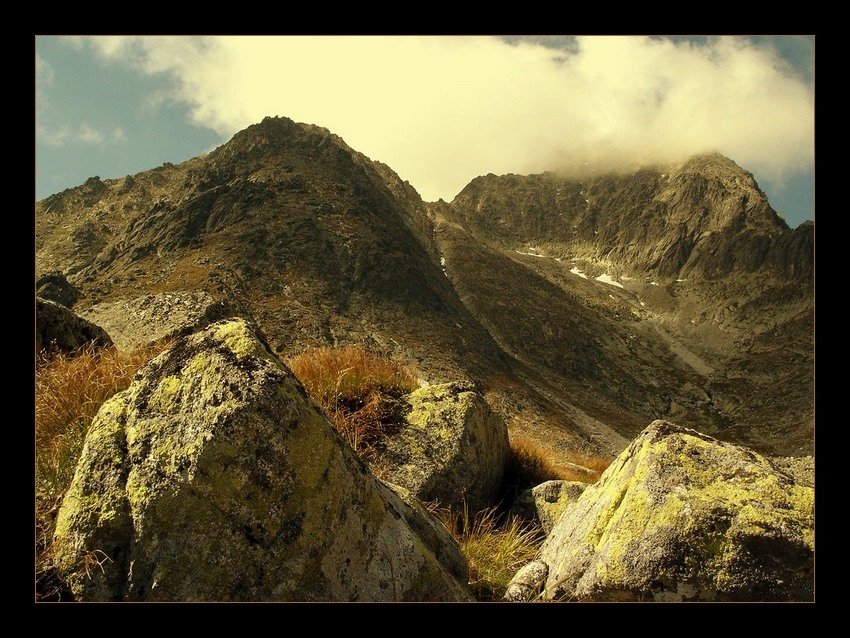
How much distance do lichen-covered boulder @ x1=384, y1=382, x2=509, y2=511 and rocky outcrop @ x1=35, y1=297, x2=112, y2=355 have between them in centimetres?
452

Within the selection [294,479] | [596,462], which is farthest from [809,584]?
[596,462]

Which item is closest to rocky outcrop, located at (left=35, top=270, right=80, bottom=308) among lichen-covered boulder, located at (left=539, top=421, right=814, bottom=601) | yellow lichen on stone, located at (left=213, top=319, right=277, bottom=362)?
yellow lichen on stone, located at (left=213, top=319, right=277, bottom=362)

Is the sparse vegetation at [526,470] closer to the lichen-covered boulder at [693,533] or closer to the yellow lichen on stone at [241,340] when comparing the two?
the lichen-covered boulder at [693,533]

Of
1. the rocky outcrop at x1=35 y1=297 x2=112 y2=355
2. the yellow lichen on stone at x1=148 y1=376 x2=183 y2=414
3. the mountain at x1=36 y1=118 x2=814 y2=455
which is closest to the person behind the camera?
the yellow lichen on stone at x1=148 y1=376 x2=183 y2=414

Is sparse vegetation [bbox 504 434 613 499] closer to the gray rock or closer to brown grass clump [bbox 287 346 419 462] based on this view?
brown grass clump [bbox 287 346 419 462]

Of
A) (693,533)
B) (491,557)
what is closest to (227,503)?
(491,557)

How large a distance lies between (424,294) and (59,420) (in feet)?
206

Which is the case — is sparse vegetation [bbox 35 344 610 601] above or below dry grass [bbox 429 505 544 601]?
above

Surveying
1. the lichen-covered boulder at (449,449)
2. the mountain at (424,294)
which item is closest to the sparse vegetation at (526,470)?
the lichen-covered boulder at (449,449)

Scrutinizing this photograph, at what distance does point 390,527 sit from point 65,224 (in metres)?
103

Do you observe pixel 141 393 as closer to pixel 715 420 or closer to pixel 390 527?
pixel 390 527

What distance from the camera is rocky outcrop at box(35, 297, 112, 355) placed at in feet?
23.6

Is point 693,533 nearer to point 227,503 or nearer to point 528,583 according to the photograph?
Answer: point 528,583

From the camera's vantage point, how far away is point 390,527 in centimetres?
391
